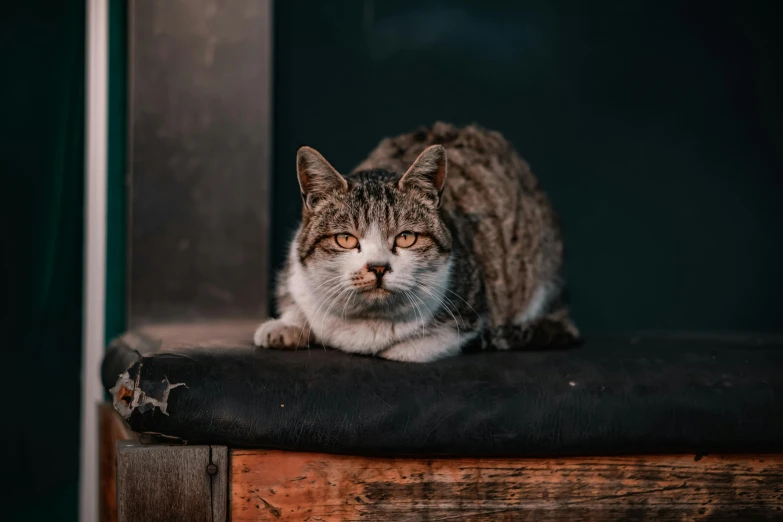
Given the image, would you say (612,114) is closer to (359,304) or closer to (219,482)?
(359,304)

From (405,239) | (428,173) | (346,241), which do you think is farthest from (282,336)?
(428,173)

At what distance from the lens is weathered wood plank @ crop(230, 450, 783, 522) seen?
4.91 feet

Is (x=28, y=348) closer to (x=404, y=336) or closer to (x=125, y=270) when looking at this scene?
(x=125, y=270)

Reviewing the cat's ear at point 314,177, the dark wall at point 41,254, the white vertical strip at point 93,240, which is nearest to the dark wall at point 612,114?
the white vertical strip at point 93,240

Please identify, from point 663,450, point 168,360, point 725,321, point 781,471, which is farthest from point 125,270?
point 725,321

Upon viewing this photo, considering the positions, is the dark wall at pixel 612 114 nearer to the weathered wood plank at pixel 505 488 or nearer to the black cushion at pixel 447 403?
the black cushion at pixel 447 403

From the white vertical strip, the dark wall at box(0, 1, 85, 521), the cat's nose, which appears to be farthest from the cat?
the dark wall at box(0, 1, 85, 521)

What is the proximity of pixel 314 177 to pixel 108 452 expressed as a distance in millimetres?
1040

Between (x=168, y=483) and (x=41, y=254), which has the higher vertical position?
(x=41, y=254)

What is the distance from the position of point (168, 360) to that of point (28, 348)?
1.16 meters

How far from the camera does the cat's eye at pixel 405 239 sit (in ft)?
5.82

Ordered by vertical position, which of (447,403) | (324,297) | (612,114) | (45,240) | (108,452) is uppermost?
(612,114)

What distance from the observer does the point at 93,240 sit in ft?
8.32

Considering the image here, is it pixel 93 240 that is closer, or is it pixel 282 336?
pixel 282 336
